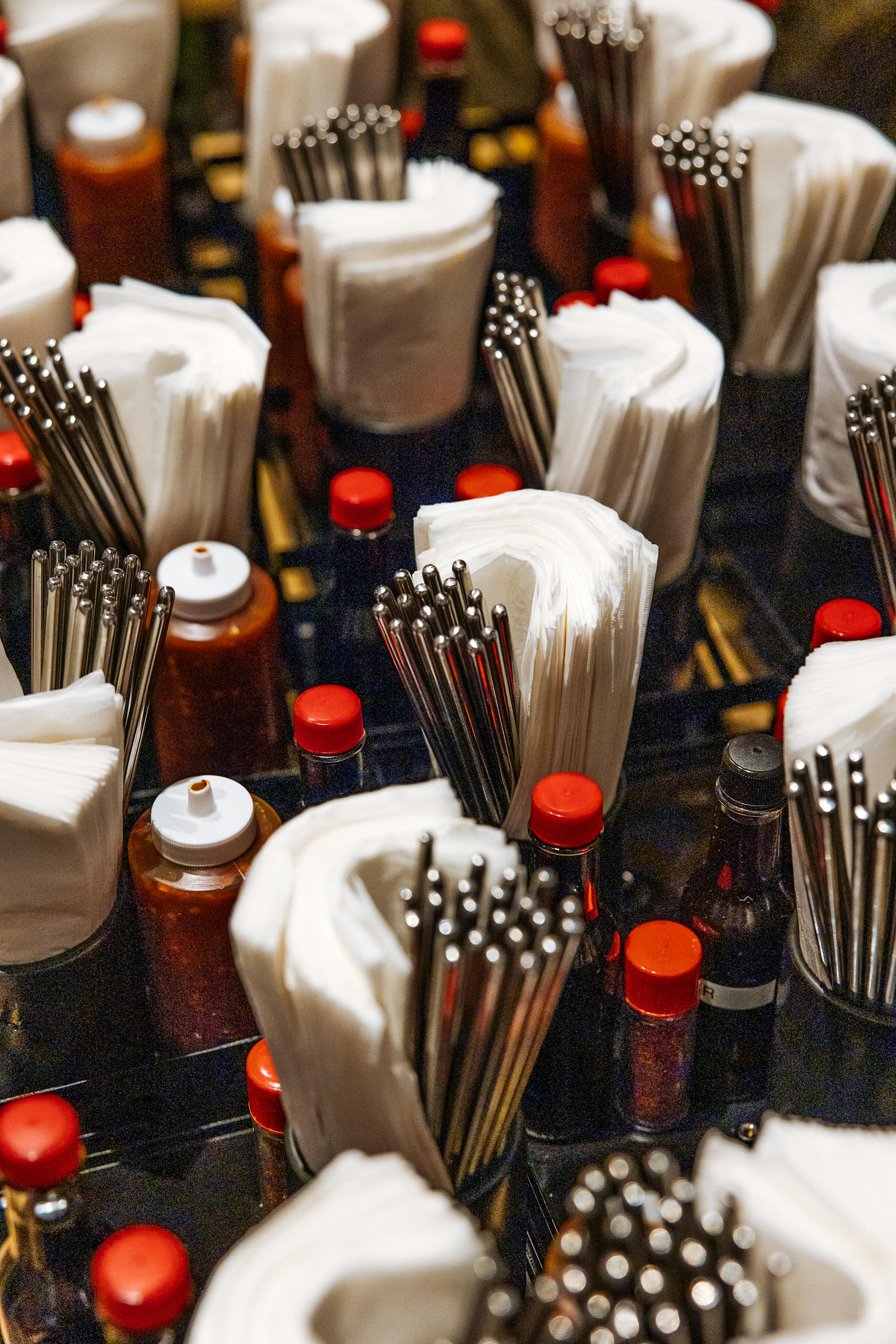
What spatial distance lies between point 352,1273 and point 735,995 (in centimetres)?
27

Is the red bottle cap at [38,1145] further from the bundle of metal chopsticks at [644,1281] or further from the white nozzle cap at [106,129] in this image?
the white nozzle cap at [106,129]

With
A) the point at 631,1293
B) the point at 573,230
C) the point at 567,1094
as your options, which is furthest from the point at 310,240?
the point at 631,1293

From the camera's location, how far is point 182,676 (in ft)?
2.57

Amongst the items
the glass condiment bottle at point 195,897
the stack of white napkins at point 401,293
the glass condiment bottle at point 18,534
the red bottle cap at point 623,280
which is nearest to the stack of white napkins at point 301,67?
the stack of white napkins at point 401,293

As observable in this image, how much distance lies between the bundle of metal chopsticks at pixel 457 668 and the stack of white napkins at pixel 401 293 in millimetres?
276

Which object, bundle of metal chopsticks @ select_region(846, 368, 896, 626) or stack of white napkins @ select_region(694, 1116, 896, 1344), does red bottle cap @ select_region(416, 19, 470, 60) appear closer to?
bundle of metal chopsticks @ select_region(846, 368, 896, 626)

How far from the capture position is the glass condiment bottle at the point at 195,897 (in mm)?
668

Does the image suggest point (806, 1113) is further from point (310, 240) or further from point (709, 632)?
point (310, 240)

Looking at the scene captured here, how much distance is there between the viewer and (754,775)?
0.64 metres

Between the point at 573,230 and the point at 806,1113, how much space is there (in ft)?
2.61

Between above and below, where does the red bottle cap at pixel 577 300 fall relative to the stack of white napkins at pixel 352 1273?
above

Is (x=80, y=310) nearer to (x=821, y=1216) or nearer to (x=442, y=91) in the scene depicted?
(x=442, y=91)

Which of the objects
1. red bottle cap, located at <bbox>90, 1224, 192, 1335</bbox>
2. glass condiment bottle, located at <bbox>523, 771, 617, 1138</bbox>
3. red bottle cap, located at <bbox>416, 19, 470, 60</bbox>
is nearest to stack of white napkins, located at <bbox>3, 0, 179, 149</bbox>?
red bottle cap, located at <bbox>416, 19, 470, 60</bbox>

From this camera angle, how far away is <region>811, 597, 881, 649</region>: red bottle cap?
0.74 m
